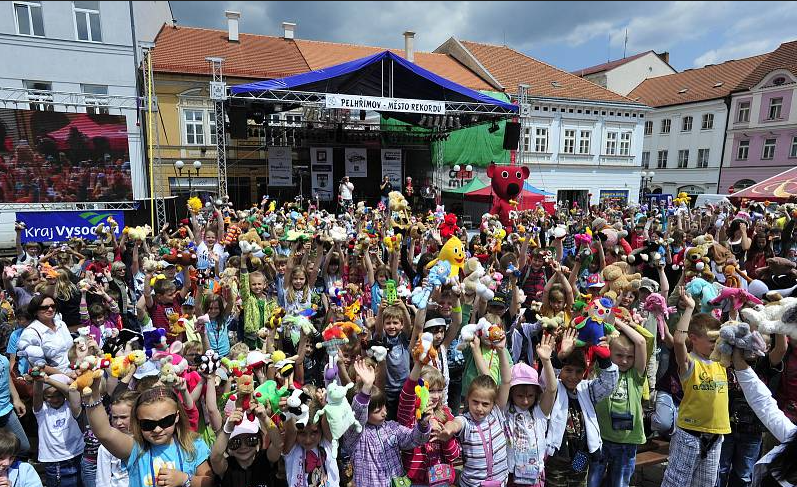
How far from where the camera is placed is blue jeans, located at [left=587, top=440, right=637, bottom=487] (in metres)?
2.98

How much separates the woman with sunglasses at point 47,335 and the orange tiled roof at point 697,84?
114ft

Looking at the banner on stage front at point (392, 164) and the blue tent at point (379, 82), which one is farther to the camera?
the banner on stage front at point (392, 164)

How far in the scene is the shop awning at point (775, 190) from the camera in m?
12.2

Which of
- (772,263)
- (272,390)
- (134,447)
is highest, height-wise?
(772,263)

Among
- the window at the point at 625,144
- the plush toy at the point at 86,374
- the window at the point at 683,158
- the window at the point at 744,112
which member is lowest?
the plush toy at the point at 86,374

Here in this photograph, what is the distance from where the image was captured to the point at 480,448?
8.55 feet

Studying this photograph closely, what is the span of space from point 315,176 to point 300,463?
17771 millimetres

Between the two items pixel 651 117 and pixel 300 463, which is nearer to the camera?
pixel 300 463

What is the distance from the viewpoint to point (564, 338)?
3014 millimetres

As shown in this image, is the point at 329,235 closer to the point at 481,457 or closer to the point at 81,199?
the point at 481,457

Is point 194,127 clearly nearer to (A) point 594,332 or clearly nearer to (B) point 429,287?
(B) point 429,287

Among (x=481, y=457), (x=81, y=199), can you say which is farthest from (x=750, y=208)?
(x=81, y=199)

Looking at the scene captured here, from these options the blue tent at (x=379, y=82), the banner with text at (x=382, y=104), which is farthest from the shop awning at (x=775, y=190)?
the banner with text at (x=382, y=104)

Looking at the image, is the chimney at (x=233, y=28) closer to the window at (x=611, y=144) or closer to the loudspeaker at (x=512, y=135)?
the loudspeaker at (x=512, y=135)
